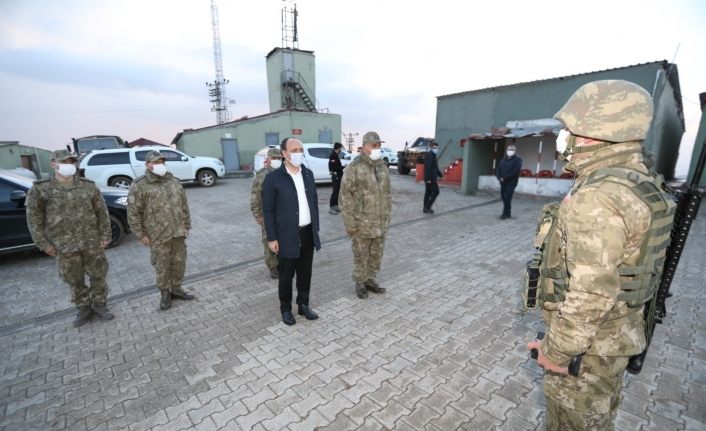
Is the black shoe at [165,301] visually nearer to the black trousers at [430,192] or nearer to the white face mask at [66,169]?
the white face mask at [66,169]

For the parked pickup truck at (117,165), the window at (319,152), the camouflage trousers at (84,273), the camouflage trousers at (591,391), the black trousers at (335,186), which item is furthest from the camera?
the window at (319,152)

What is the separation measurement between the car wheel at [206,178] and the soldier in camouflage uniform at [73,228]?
11.2 m

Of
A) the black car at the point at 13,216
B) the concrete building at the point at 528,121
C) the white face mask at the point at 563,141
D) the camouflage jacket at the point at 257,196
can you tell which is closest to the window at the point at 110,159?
the black car at the point at 13,216

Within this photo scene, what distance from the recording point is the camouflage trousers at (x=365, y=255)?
156 inches

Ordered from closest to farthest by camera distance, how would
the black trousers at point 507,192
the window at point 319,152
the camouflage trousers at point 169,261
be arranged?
the camouflage trousers at point 169,261, the black trousers at point 507,192, the window at point 319,152

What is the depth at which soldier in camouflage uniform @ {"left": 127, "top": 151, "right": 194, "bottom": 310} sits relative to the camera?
3.62 m

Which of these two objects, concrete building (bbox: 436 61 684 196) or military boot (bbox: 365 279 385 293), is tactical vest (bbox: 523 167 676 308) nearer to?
military boot (bbox: 365 279 385 293)

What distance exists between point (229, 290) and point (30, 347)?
6.24 feet

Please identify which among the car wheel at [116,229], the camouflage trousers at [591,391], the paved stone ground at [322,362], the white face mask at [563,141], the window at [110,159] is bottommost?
the paved stone ground at [322,362]

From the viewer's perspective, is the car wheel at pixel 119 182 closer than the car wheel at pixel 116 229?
No

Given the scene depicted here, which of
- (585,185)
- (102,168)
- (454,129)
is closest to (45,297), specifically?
(585,185)

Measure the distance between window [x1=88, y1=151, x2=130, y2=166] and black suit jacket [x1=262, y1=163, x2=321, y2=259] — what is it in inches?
464

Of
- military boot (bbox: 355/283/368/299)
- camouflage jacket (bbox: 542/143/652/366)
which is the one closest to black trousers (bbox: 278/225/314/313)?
military boot (bbox: 355/283/368/299)

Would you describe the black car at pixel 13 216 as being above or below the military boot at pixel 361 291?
above
